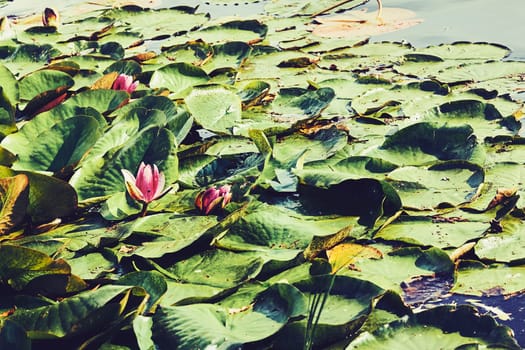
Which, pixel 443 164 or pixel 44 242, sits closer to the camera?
pixel 44 242

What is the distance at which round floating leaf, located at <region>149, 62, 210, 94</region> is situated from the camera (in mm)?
3152

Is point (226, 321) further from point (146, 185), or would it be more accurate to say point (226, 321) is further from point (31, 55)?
point (31, 55)

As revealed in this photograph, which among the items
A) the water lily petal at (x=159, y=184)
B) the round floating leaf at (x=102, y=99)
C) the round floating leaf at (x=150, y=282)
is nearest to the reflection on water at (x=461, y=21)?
the round floating leaf at (x=102, y=99)

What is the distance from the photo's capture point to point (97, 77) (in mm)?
3174

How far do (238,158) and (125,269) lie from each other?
694mm

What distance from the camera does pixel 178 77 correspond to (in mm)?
3230

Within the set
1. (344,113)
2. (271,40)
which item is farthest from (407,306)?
(271,40)

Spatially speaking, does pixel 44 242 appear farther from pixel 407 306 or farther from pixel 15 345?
pixel 407 306

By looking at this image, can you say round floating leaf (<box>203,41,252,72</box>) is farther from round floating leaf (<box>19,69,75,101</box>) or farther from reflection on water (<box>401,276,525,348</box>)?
reflection on water (<box>401,276,525,348</box>)

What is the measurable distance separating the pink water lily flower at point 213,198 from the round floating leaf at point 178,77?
3.89ft

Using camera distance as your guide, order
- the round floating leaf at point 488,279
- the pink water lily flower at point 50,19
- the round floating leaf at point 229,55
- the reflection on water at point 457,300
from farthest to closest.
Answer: the pink water lily flower at point 50,19 → the round floating leaf at point 229,55 → the round floating leaf at point 488,279 → the reflection on water at point 457,300

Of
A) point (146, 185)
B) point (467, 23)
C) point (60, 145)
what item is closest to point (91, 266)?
point (146, 185)

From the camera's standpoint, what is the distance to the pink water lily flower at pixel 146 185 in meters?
2.00

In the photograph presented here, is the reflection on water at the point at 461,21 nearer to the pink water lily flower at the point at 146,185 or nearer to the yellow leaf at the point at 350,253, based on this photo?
the yellow leaf at the point at 350,253
